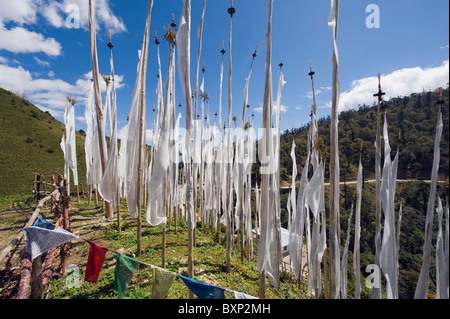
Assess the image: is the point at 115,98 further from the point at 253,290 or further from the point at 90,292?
the point at 253,290

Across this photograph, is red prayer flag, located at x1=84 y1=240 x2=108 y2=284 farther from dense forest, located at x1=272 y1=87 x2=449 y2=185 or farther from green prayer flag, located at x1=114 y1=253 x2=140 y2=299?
dense forest, located at x1=272 y1=87 x2=449 y2=185

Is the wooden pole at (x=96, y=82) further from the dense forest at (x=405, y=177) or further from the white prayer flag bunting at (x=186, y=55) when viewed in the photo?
the dense forest at (x=405, y=177)

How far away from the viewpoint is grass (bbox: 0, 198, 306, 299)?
4445 mm

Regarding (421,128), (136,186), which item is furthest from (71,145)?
(421,128)

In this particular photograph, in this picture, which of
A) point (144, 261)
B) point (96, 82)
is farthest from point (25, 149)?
point (144, 261)

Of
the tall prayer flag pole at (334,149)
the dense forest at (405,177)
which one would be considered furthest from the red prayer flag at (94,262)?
the dense forest at (405,177)

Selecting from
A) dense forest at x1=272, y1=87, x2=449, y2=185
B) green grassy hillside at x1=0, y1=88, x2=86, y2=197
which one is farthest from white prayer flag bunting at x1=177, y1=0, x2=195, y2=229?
green grassy hillside at x1=0, y1=88, x2=86, y2=197

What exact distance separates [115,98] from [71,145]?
330 cm

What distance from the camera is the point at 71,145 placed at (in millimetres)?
8453

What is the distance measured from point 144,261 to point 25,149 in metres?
37.9

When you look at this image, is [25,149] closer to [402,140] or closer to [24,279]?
[24,279]

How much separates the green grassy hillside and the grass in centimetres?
1955

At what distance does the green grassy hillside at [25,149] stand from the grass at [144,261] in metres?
19.6
